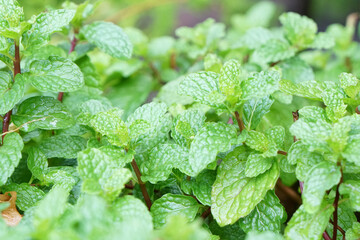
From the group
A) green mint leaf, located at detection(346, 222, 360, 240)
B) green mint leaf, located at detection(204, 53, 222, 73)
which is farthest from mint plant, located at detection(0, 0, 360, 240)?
green mint leaf, located at detection(204, 53, 222, 73)

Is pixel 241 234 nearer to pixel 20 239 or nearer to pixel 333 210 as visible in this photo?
pixel 333 210

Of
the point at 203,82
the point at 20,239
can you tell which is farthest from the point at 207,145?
the point at 20,239

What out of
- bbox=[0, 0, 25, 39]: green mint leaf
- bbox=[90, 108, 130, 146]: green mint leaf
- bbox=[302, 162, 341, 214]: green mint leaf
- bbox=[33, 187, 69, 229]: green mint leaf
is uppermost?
bbox=[0, 0, 25, 39]: green mint leaf

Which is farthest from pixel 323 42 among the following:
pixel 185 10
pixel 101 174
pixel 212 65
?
pixel 185 10

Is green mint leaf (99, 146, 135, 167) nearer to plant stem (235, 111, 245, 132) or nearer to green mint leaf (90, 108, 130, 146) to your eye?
green mint leaf (90, 108, 130, 146)

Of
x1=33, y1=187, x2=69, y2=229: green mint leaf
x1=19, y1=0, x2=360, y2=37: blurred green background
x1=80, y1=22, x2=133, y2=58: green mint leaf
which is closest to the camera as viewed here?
x1=33, y1=187, x2=69, y2=229: green mint leaf
